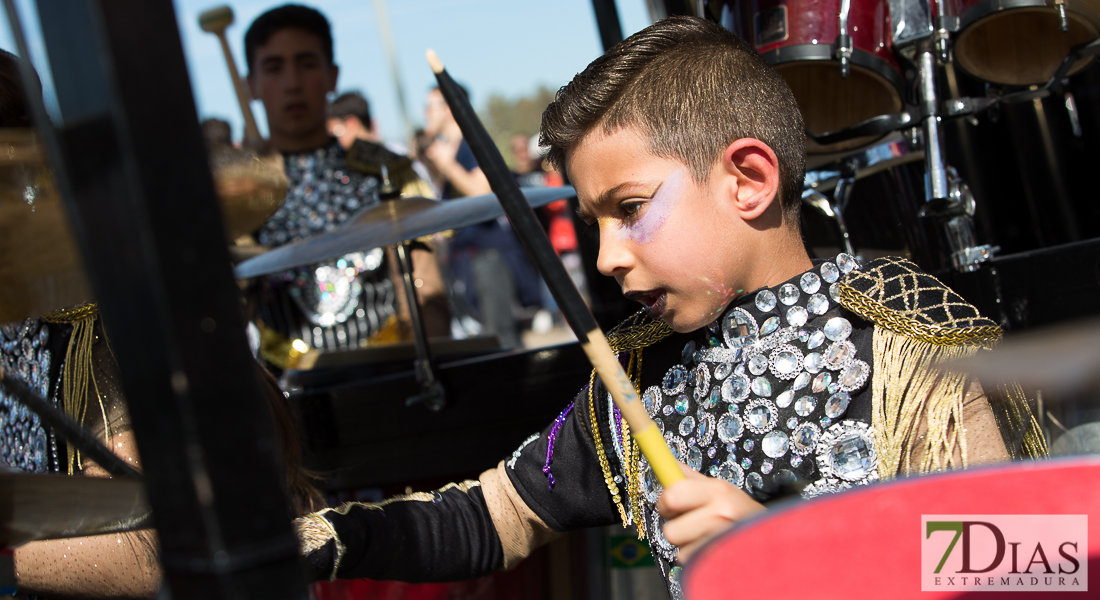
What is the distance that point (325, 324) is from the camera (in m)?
2.40

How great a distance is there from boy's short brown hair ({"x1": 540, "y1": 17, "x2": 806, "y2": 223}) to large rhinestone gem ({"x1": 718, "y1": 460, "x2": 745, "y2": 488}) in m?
0.27

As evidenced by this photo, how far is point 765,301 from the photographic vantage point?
91cm

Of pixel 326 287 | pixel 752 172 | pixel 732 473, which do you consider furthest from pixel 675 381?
pixel 326 287

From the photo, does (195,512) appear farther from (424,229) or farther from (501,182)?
(424,229)

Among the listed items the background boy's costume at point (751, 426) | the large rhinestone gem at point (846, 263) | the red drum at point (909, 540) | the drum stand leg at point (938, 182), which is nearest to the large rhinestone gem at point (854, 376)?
the background boy's costume at point (751, 426)

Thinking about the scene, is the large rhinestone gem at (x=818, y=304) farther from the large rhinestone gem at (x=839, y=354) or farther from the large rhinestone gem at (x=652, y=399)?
the large rhinestone gem at (x=652, y=399)

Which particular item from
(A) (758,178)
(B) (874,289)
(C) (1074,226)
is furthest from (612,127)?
(C) (1074,226)

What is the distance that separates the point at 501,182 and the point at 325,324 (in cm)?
196

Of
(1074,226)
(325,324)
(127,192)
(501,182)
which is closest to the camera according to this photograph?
(127,192)

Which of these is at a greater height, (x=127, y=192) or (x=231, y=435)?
(x=127, y=192)

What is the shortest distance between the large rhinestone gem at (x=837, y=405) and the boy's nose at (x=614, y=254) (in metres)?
0.24

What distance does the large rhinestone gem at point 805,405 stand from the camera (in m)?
0.86

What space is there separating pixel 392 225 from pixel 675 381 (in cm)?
76

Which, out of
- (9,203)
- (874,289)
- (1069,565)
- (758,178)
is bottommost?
(1069,565)
